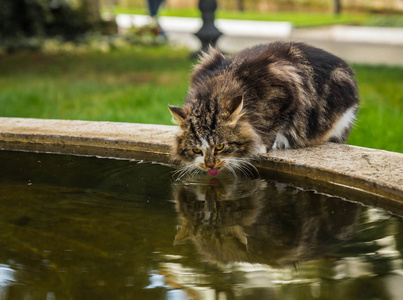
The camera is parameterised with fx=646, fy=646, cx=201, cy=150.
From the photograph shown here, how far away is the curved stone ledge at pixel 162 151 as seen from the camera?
3.75m

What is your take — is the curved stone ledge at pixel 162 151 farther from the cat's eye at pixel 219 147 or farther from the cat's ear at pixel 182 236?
the cat's ear at pixel 182 236

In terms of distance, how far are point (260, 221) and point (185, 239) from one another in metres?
0.46

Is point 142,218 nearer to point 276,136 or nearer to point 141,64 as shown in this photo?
point 276,136

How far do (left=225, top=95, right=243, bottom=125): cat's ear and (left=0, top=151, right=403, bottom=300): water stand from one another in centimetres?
44

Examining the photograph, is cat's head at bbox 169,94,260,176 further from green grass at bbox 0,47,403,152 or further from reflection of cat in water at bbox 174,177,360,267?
green grass at bbox 0,47,403,152

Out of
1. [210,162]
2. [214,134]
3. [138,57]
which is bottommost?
[138,57]

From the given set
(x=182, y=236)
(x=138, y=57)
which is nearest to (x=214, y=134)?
(x=182, y=236)

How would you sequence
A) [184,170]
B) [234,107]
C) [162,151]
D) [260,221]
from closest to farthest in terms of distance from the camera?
[260,221], [234,107], [184,170], [162,151]

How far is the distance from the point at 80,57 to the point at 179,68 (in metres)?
2.73

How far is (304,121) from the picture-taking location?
15.7 ft

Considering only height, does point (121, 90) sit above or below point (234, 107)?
below

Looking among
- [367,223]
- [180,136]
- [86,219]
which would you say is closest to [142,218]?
[86,219]

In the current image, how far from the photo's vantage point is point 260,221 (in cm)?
356

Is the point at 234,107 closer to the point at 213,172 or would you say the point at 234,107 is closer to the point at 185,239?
the point at 213,172
